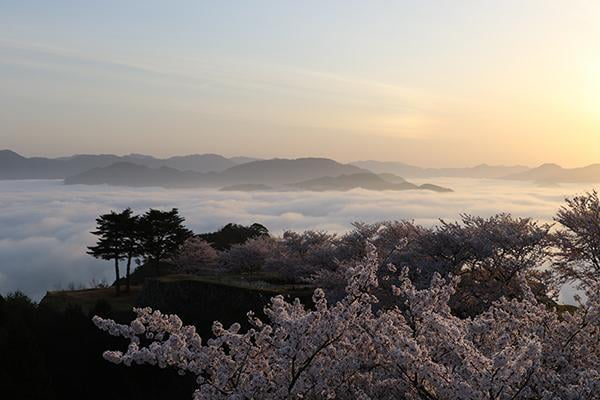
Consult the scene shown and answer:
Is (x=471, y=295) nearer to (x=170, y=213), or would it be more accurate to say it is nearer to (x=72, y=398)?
(x=72, y=398)

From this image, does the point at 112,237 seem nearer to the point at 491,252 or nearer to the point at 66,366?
the point at 66,366

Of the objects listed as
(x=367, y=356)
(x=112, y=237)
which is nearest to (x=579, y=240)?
(x=367, y=356)

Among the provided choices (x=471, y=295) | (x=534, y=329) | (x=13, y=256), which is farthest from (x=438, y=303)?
(x=13, y=256)

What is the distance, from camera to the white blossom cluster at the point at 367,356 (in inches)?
253

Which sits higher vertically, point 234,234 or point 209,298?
point 234,234

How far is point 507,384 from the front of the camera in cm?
610

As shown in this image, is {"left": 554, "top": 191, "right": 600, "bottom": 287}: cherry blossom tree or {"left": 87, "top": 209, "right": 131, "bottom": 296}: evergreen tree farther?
{"left": 87, "top": 209, "right": 131, "bottom": 296}: evergreen tree

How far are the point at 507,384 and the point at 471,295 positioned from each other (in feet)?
68.0

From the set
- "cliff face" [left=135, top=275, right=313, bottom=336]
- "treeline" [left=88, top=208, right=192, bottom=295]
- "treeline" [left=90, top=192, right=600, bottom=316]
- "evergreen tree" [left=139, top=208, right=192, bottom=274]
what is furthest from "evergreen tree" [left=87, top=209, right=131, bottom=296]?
"treeline" [left=90, top=192, right=600, bottom=316]

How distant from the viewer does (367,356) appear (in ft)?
26.3

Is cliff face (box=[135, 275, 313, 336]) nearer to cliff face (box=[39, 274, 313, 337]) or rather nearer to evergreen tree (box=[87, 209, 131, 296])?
cliff face (box=[39, 274, 313, 337])

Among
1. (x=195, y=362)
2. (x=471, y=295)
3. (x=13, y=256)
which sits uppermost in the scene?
(x=195, y=362)

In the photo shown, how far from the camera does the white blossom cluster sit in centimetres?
643

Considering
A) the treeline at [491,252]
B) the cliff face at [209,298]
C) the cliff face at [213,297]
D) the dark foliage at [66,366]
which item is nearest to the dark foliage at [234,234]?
the cliff face at [209,298]
